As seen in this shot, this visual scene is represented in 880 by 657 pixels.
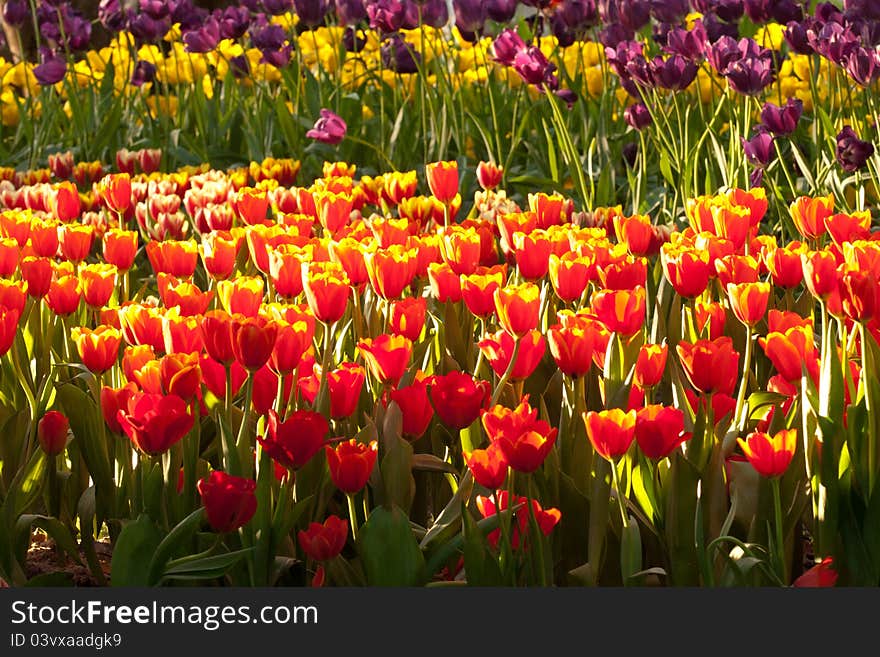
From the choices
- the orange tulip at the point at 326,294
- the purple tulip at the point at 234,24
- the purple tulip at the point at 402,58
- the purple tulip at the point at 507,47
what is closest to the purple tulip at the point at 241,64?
the purple tulip at the point at 234,24

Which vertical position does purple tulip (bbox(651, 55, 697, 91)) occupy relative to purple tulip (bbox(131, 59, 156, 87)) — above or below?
above

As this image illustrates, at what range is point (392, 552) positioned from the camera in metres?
1.82

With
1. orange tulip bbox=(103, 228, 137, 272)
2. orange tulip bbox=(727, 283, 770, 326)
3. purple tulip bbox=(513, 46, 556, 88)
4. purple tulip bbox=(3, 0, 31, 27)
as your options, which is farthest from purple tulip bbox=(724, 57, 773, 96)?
purple tulip bbox=(3, 0, 31, 27)

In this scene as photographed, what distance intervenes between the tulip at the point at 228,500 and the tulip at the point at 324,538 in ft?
0.29

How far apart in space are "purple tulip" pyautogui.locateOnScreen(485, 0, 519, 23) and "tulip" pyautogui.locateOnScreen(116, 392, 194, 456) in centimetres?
340

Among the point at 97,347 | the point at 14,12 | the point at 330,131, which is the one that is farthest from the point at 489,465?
the point at 14,12

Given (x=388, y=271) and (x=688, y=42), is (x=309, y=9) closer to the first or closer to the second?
(x=688, y=42)

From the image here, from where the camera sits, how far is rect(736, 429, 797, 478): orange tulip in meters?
1.72

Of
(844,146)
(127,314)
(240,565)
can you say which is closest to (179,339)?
(127,314)

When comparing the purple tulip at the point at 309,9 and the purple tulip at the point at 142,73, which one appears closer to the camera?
the purple tulip at the point at 309,9

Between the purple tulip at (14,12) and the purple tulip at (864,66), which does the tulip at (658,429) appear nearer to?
the purple tulip at (864,66)

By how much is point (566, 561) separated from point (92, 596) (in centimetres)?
77

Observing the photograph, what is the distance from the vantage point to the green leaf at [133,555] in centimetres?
177

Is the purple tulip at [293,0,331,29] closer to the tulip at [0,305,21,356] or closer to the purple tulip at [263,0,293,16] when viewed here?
the purple tulip at [263,0,293,16]
